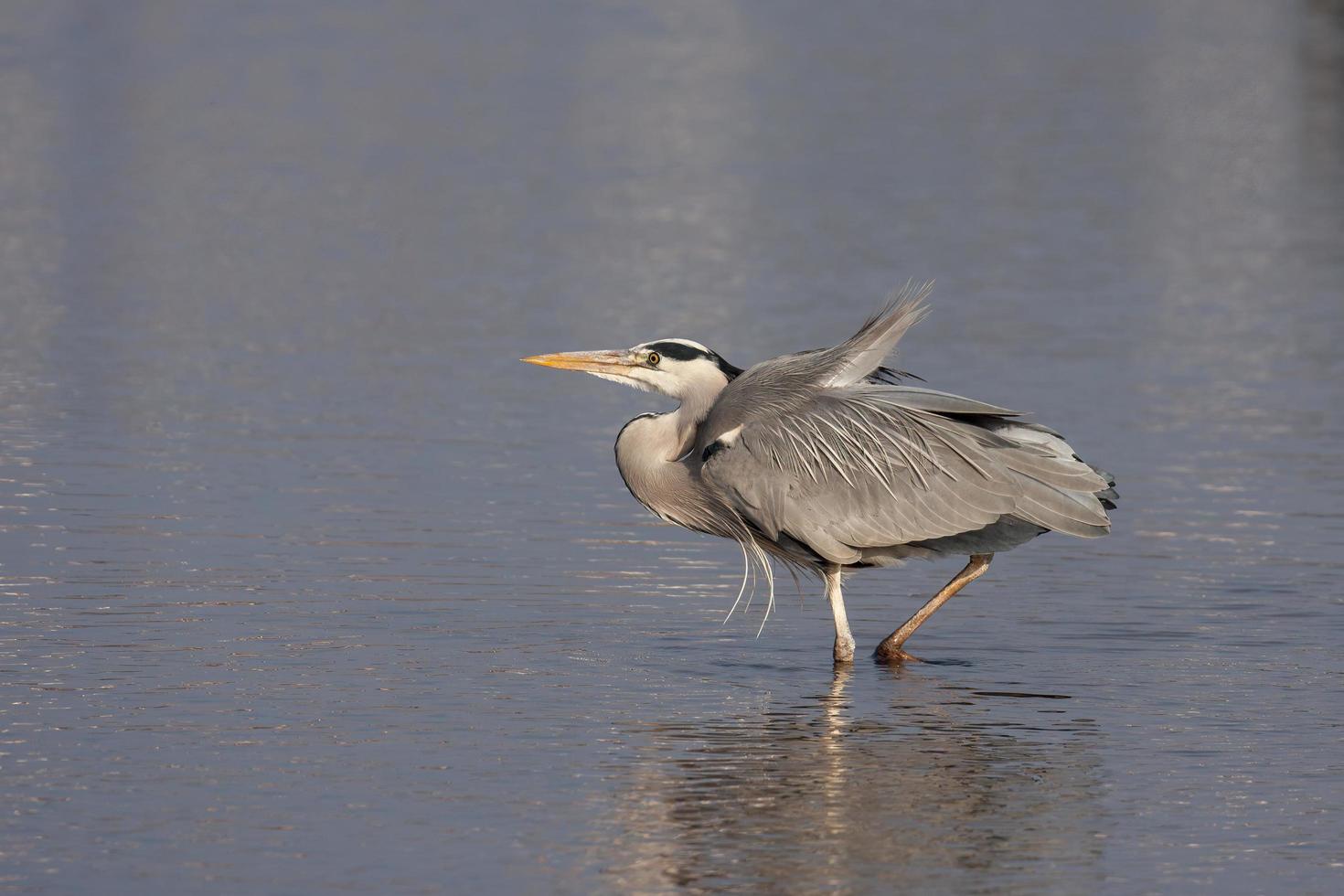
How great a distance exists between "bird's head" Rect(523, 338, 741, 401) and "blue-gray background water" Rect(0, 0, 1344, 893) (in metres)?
1.08

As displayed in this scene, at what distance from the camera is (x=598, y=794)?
8.88 meters

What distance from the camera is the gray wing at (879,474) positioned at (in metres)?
11.2

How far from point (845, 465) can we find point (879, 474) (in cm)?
16

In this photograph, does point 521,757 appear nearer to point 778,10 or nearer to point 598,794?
point 598,794

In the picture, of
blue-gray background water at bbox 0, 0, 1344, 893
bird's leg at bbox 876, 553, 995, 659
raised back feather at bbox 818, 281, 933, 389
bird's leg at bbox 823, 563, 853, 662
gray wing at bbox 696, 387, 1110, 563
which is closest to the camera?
blue-gray background water at bbox 0, 0, 1344, 893

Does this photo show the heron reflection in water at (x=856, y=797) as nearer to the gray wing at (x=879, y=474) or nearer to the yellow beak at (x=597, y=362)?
the gray wing at (x=879, y=474)

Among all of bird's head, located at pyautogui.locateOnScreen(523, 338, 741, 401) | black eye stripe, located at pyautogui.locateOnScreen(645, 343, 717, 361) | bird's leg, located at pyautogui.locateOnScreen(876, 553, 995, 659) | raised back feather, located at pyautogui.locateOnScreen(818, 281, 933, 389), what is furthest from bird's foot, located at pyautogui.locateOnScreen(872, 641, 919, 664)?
black eye stripe, located at pyautogui.locateOnScreen(645, 343, 717, 361)

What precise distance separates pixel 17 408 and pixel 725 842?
931 cm

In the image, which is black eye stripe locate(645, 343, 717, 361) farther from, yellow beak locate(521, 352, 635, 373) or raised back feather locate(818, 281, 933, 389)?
raised back feather locate(818, 281, 933, 389)

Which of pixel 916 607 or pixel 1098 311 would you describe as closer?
pixel 916 607

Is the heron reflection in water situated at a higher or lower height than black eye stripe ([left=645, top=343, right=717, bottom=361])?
lower

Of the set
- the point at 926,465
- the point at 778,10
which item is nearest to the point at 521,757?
the point at 926,465

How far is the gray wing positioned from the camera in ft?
36.8

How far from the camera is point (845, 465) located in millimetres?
11312
